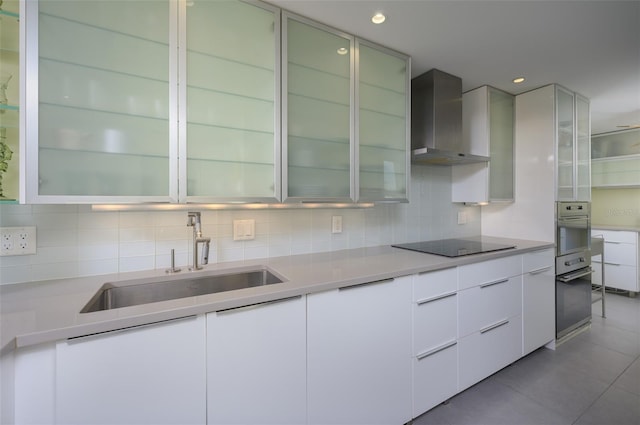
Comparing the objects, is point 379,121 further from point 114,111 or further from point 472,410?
point 472,410

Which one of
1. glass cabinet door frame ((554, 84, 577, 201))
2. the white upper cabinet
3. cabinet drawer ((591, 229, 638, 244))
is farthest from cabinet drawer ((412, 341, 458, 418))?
cabinet drawer ((591, 229, 638, 244))

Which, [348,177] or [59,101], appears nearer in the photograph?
[59,101]

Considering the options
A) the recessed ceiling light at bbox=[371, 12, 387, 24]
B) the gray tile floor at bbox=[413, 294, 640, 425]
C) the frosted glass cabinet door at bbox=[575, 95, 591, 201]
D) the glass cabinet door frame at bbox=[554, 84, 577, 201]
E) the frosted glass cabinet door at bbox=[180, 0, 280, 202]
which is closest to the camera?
the frosted glass cabinet door at bbox=[180, 0, 280, 202]

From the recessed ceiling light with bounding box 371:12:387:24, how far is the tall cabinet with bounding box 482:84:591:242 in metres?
1.81

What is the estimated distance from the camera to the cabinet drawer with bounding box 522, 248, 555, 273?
208cm

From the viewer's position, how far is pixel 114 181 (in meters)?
1.14

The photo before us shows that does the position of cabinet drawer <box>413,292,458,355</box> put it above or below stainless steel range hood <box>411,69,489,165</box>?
below

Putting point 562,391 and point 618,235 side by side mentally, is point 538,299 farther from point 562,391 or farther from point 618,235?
point 618,235

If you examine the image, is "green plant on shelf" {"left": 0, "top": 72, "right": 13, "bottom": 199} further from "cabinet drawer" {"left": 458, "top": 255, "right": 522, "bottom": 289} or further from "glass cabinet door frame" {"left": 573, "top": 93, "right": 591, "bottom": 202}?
"glass cabinet door frame" {"left": 573, "top": 93, "right": 591, "bottom": 202}

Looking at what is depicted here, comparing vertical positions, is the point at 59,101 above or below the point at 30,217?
above

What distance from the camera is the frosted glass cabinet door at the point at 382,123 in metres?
1.73

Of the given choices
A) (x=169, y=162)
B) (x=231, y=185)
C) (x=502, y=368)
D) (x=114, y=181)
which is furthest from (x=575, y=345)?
(x=114, y=181)

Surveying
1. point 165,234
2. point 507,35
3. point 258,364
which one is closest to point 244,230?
point 165,234

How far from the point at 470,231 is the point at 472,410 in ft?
5.30
